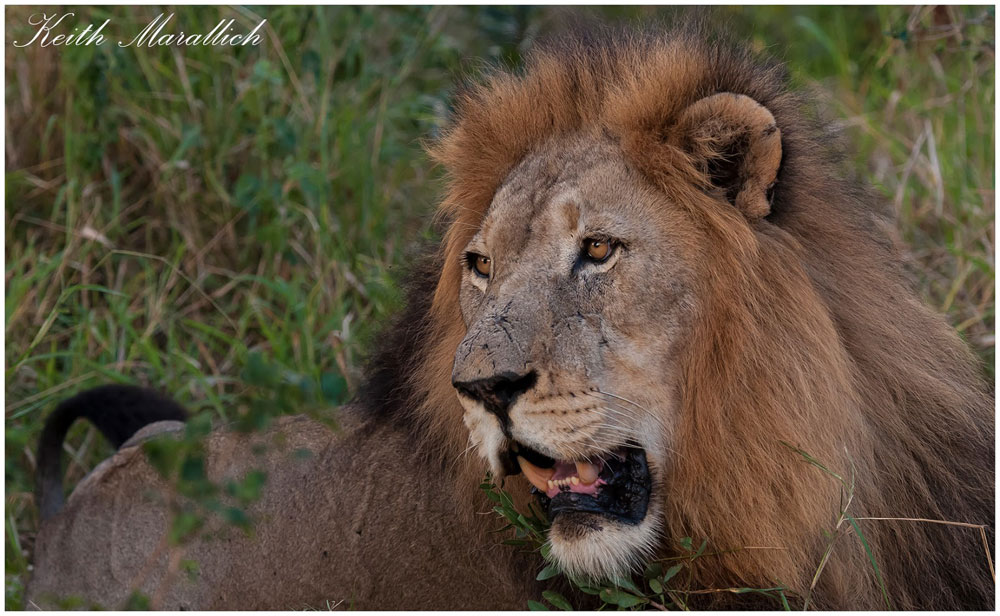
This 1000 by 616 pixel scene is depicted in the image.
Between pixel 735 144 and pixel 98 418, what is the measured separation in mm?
2440

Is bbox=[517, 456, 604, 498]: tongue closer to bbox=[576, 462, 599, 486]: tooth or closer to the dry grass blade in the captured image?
bbox=[576, 462, 599, 486]: tooth

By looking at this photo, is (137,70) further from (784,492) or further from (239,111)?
(784,492)

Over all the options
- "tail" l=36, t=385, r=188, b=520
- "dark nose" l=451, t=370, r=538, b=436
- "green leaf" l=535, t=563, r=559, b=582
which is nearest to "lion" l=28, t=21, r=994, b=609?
"dark nose" l=451, t=370, r=538, b=436

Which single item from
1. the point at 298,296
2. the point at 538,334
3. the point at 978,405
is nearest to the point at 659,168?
the point at 538,334

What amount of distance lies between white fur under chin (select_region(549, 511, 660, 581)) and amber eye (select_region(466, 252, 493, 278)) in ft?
2.14

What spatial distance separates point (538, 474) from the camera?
8.71ft

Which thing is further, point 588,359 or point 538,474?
point 538,474

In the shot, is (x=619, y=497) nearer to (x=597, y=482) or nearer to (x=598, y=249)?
(x=597, y=482)

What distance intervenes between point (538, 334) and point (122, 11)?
12.2 feet

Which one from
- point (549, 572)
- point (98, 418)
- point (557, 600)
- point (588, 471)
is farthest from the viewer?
point (98, 418)

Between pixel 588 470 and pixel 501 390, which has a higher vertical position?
pixel 501 390

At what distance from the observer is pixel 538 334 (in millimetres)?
2561

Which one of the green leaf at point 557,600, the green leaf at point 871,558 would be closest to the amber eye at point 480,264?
the green leaf at point 557,600

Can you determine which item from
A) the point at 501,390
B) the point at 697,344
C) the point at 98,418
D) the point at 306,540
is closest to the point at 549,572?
the point at 501,390
